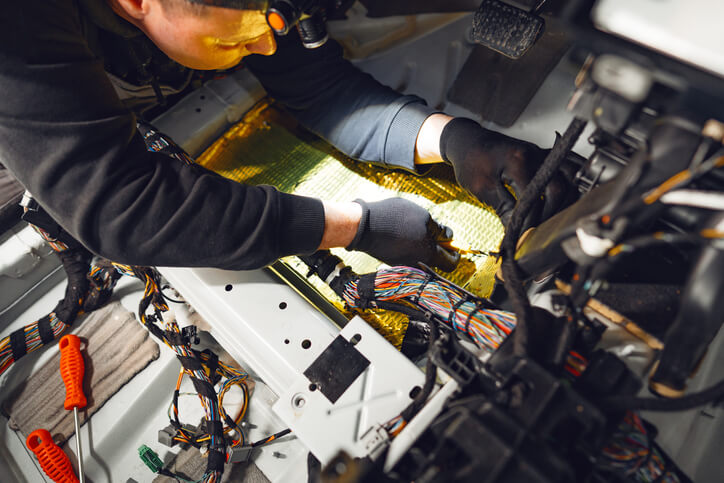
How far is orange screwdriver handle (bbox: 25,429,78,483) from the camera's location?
106 cm

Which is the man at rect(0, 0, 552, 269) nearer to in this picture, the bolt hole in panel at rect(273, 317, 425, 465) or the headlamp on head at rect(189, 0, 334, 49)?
the headlamp on head at rect(189, 0, 334, 49)

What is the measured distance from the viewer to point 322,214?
3.09 ft

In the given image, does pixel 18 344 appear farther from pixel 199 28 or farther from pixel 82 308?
pixel 199 28

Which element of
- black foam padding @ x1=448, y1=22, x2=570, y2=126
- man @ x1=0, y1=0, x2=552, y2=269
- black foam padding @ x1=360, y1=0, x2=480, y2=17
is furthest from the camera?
black foam padding @ x1=360, y1=0, x2=480, y2=17

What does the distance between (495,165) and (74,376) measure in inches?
47.7

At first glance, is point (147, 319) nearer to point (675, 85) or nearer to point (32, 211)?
point (32, 211)

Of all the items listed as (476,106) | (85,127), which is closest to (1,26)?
(85,127)

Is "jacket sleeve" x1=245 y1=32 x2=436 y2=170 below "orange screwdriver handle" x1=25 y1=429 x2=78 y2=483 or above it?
above

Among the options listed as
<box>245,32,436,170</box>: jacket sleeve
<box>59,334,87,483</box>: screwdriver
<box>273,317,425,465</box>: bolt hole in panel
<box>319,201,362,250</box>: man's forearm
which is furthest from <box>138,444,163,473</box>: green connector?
<box>245,32,436,170</box>: jacket sleeve

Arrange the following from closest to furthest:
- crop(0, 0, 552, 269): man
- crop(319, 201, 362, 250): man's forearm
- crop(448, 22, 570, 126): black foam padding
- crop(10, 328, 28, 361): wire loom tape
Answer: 1. crop(0, 0, 552, 269): man
2. crop(319, 201, 362, 250): man's forearm
3. crop(10, 328, 28, 361): wire loom tape
4. crop(448, 22, 570, 126): black foam padding

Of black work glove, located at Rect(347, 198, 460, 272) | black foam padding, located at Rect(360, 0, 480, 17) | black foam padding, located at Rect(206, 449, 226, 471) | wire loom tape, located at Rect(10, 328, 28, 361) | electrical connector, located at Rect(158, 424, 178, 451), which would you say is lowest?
wire loom tape, located at Rect(10, 328, 28, 361)

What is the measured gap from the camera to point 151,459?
42.4 inches

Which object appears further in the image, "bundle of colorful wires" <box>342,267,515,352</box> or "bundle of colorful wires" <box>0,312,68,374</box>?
"bundle of colorful wires" <box>0,312,68,374</box>

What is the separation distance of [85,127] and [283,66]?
0.60m
